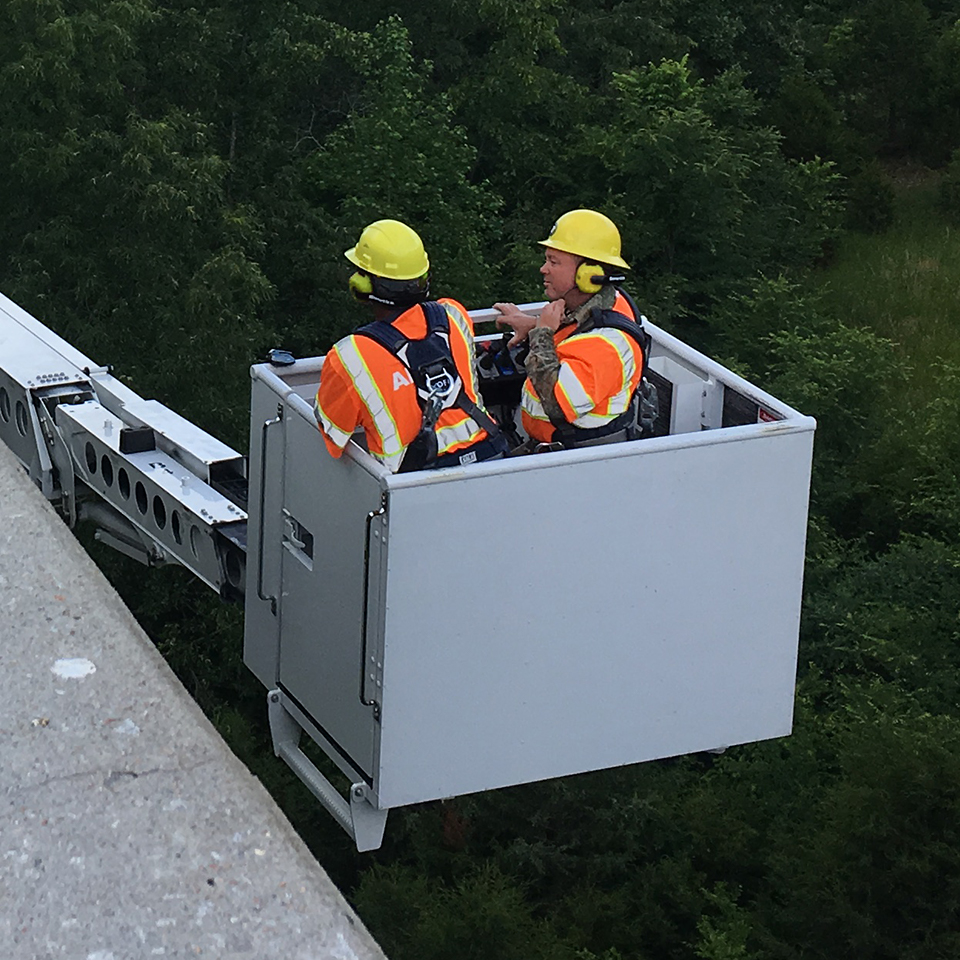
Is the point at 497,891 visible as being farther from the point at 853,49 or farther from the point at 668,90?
the point at 853,49

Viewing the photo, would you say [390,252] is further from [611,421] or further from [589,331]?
[611,421]

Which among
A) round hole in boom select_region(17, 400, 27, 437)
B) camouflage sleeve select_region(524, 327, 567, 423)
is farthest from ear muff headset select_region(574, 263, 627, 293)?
round hole in boom select_region(17, 400, 27, 437)

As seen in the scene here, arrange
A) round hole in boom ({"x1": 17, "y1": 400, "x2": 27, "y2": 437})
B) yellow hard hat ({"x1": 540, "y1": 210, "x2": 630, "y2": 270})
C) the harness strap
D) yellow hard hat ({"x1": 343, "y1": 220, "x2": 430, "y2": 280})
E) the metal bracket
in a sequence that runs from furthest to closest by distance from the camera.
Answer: round hole in boom ({"x1": 17, "y1": 400, "x2": 27, "y2": 437}) < yellow hard hat ({"x1": 540, "y1": 210, "x2": 630, "y2": 270}) < the harness strap < yellow hard hat ({"x1": 343, "y1": 220, "x2": 430, "y2": 280}) < the metal bracket

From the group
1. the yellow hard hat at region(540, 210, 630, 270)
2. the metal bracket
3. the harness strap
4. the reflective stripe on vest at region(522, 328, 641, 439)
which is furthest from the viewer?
the yellow hard hat at region(540, 210, 630, 270)

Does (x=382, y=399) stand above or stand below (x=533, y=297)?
above

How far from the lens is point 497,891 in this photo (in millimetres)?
21766

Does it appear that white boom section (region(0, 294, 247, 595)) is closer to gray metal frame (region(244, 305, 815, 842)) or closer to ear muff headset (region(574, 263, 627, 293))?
gray metal frame (region(244, 305, 815, 842))

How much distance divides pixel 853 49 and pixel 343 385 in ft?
120

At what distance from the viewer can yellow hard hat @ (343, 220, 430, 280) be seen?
541 centimetres

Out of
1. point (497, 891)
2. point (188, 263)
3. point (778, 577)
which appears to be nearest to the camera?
point (778, 577)

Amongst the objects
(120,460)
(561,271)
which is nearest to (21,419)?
(120,460)

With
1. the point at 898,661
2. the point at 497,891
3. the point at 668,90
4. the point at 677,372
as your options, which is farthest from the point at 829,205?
the point at 677,372

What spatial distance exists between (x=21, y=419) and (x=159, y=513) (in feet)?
3.60

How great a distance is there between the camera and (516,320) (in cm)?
602
